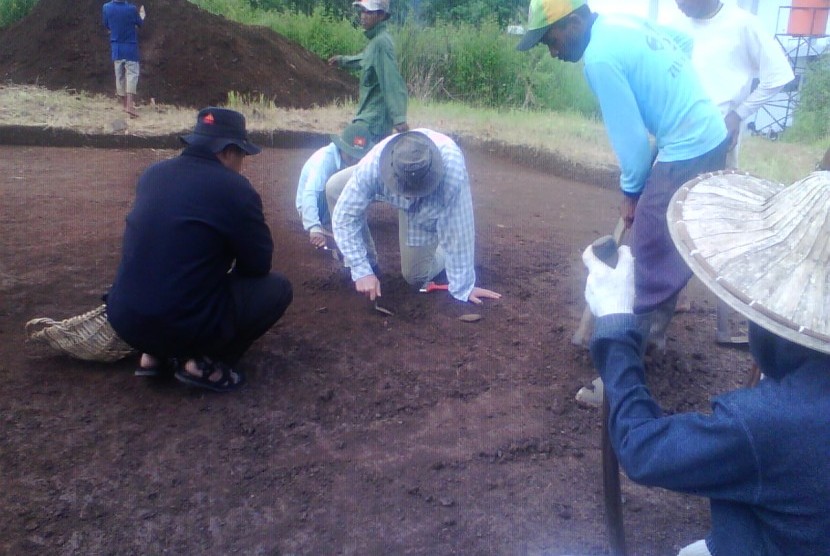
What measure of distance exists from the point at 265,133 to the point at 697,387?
22.2 feet

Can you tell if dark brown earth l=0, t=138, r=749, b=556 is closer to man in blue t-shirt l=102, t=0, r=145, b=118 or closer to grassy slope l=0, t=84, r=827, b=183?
grassy slope l=0, t=84, r=827, b=183

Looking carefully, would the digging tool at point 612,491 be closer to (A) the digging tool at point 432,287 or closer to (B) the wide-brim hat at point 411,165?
(B) the wide-brim hat at point 411,165

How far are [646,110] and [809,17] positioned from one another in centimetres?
1615

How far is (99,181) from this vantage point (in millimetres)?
7609

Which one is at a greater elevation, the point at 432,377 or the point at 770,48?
the point at 770,48

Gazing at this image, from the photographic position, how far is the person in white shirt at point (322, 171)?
546cm

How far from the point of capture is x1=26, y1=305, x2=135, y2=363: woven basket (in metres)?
3.84

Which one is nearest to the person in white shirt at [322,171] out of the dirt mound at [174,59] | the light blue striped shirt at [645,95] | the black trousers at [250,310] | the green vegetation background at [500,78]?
the black trousers at [250,310]

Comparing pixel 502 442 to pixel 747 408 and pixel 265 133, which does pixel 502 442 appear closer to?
pixel 747 408

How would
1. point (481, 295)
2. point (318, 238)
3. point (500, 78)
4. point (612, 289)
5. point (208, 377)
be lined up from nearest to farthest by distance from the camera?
point (612, 289) → point (208, 377) → point (481, 295) → point (318, 238) → point (500, 78)

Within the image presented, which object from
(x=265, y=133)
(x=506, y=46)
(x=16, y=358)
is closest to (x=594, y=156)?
(x=265, y=133)

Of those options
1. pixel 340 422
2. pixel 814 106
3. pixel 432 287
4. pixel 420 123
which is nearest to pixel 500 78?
pixel 420 123

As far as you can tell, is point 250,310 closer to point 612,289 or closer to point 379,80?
point 612,289

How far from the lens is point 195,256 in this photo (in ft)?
11.6
